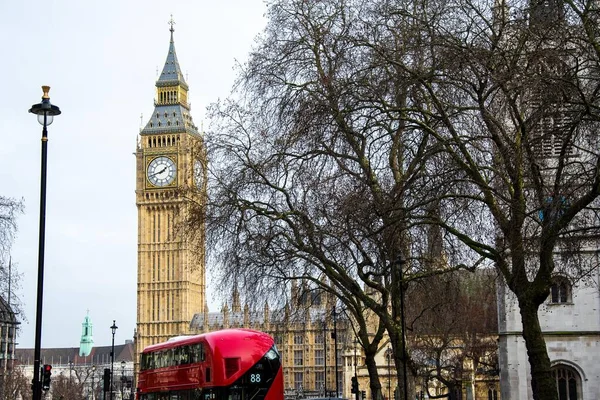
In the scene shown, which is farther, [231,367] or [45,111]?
[231,367]

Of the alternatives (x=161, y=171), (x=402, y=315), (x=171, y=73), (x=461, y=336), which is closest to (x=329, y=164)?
(x=402, y=315)

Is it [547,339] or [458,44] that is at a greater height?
[458,44]

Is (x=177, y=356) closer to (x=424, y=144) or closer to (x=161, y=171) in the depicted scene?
(x=424, y=144)

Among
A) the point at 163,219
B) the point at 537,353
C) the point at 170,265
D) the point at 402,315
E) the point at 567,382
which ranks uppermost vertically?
A: the point at 163,219

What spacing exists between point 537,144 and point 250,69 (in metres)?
12.4

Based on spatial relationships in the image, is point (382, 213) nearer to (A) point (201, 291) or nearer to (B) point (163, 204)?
(B) point (163, 204)

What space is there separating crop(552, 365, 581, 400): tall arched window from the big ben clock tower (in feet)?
280

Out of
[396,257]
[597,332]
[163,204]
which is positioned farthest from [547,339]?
[163,204]

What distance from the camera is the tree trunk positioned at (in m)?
21.4

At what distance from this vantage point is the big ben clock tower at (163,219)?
12125cm

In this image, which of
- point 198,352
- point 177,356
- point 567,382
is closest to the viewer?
point 198,352

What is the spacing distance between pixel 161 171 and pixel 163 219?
6.19m

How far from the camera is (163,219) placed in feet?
405

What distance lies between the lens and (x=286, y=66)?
29391 mm
